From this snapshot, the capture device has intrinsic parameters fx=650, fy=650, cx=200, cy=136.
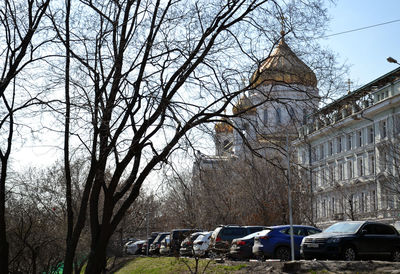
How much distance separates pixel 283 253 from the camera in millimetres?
26141

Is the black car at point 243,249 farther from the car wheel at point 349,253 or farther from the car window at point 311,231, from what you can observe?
the car wheel at point 349,253

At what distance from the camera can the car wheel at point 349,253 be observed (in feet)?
70.3

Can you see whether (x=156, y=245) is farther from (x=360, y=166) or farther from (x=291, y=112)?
(x=291, y=112)

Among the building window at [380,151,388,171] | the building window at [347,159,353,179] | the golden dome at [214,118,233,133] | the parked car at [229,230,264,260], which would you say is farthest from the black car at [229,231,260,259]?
the building window at [347,159,353,179]

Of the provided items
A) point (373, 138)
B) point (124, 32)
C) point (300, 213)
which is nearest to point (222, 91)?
point (124, 32)

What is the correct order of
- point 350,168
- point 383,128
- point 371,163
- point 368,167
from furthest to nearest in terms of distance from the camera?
point 350,168
point 368,167
point 371,163
point 383,128

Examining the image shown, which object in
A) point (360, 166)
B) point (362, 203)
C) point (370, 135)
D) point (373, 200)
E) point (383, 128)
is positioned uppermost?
point (383, 128)

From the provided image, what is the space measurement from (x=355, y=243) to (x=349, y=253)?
394mm

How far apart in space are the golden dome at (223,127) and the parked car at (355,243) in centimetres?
794

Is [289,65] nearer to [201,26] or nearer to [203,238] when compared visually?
[201,26]

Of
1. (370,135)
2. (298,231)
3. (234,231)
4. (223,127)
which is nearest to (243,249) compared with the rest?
(298,231)

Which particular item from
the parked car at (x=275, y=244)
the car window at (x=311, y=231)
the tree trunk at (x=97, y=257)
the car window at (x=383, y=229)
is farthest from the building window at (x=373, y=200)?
the tree trunk at (x=97, y=257)

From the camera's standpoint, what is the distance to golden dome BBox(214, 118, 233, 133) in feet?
49.3

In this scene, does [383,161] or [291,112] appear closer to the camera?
[291,112]
